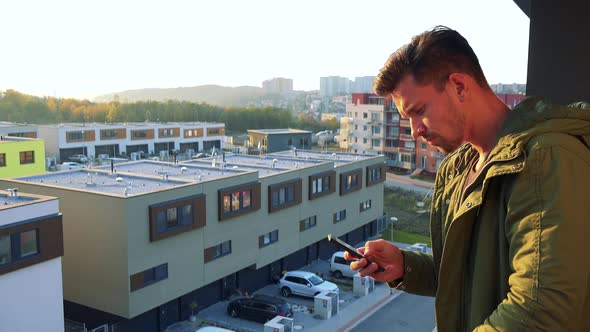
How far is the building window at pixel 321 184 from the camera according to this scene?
14484mm

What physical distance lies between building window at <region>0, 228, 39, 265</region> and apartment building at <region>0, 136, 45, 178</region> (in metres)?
10.0

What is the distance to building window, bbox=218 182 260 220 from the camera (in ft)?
38.0

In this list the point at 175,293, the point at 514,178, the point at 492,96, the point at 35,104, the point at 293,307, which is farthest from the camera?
the point at 35,104

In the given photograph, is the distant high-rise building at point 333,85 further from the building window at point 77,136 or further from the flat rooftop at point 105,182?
the flat rooftop at point 105,182

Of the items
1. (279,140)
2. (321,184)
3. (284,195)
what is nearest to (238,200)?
(284,195)

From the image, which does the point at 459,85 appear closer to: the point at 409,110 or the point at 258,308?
the point at 409,110

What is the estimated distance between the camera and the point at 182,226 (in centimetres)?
1054

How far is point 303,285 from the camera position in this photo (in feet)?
41.3

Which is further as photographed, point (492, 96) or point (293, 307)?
point (293, 307)

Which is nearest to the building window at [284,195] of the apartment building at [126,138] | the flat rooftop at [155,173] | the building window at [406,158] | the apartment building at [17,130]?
the flat rooftop at [155,173]

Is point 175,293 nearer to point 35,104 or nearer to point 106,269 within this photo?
point 106,269

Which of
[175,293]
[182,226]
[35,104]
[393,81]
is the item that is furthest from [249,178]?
[35,104]

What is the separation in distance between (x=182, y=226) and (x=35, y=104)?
41870 millimetres

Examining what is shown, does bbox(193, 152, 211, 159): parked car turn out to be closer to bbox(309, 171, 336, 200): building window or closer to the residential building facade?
the residential building facade
